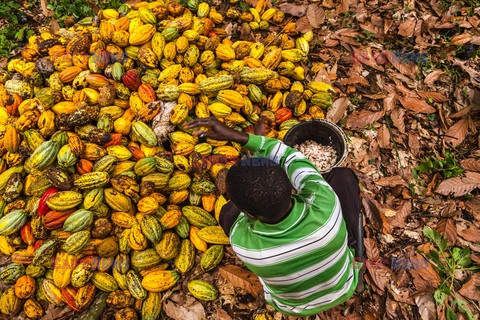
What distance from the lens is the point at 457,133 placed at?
10.9ft

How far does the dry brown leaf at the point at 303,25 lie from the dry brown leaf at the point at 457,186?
2272 mm

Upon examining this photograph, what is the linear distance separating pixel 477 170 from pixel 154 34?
3.35 meters

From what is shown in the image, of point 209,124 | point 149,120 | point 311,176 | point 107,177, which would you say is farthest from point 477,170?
point 107,177

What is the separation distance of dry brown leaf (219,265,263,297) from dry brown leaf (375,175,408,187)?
4.84ft

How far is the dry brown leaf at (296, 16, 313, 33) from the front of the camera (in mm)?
3947

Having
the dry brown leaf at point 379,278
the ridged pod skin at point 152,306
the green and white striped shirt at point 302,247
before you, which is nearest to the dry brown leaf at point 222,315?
the ridged pod skin at point 152,306

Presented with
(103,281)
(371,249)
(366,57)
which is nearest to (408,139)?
(366,57)

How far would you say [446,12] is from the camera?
410 centimetres

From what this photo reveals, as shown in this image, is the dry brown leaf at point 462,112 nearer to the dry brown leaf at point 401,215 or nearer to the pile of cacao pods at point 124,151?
the dry brown leaf at point 401,215

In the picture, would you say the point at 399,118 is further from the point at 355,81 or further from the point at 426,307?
the point at 426,307

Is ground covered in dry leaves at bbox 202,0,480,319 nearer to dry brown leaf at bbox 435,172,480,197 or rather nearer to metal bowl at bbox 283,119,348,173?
dry brown leaf at bbox 435,172,480,197

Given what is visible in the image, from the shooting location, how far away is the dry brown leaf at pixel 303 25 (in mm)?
3947

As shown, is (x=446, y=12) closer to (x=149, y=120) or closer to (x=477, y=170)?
(x=477, y=170)

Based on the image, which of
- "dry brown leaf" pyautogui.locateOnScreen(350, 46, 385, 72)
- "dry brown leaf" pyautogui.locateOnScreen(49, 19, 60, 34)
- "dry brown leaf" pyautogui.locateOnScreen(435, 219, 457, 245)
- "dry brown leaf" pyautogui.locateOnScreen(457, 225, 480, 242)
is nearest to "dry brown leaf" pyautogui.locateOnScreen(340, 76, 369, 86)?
"dry brown leaf" pyautogui.locateOnScreen(350, 46, 385, 72)
